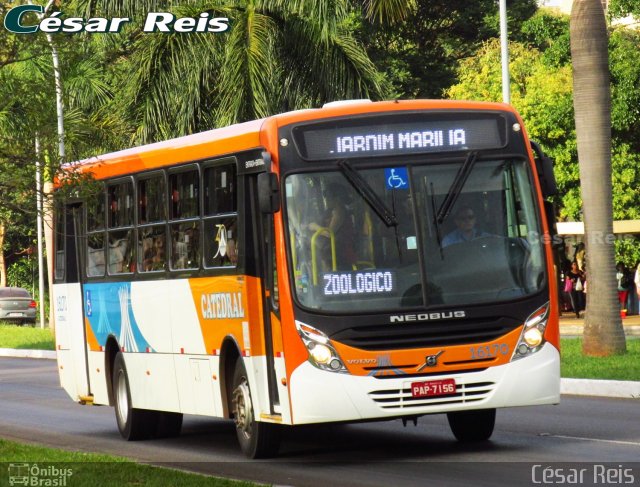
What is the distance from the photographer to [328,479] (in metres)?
11.8

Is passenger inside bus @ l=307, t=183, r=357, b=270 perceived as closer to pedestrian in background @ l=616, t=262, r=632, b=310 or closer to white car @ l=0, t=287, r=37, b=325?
pedestrian in background @ l=616, t=262, r=632, b=310

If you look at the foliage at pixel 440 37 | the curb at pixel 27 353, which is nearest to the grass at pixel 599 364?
the curb at pixel 27 353

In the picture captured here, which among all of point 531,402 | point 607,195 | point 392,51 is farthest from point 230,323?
point 392,51

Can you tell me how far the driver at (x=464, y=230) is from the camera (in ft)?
41.8

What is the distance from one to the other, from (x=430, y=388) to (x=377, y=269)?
1.05 m

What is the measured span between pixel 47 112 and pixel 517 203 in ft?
18.1

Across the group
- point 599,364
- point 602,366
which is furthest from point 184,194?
point 599,364

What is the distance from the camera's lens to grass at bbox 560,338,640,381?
20797 mm

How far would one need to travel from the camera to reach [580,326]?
35281 mm

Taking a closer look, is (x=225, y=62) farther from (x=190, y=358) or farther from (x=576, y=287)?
(x=190, y=358)

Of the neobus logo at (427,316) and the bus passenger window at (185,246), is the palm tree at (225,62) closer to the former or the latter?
the bus passenger window at (185,246)

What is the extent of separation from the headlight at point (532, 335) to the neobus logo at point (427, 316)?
54 cm

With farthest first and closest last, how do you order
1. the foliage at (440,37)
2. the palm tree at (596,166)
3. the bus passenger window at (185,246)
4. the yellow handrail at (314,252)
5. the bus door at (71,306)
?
the foliage at (440,37) → the palm tree at (596,166) → the bus door at (71,306) → the bus passenger window at (185,246) → the yellow handrail at (314,252)

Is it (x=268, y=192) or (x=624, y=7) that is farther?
(x=624, y=7)
